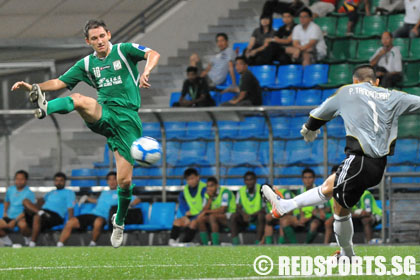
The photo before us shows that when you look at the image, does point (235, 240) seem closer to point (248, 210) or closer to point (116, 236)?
point (248, 210)

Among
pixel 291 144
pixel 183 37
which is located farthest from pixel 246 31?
pixel 291 144

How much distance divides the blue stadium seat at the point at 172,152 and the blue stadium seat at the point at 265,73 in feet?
9.19

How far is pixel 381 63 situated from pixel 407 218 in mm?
3748

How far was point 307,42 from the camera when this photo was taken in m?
17.2

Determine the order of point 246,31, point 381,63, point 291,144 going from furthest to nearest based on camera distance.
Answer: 1. point 246,31
2. point 381,63
3. point 291,144

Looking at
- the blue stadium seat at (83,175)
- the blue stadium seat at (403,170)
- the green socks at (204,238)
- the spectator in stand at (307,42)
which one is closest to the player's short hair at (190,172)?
the green socks at (204,238)

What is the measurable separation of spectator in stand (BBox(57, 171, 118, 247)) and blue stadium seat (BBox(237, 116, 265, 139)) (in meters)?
2.25

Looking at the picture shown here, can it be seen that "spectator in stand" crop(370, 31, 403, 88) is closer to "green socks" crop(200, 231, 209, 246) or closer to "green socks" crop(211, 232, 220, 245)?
"green socks" crop(211, 232, 220, 245)

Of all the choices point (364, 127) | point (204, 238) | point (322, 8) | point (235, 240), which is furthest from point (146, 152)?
point (322, 8)

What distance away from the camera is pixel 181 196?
1477 centimetres

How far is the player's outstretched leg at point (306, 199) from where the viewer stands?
25.1ft

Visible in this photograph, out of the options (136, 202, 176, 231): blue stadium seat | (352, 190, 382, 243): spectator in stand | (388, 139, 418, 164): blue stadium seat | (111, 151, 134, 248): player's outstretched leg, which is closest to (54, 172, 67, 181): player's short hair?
(136, 202, 176, 231): blue stadium seat

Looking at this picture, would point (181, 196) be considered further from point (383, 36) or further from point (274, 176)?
point (383, 36)

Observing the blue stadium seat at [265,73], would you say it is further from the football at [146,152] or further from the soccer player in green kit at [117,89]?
the football at [146,152]
